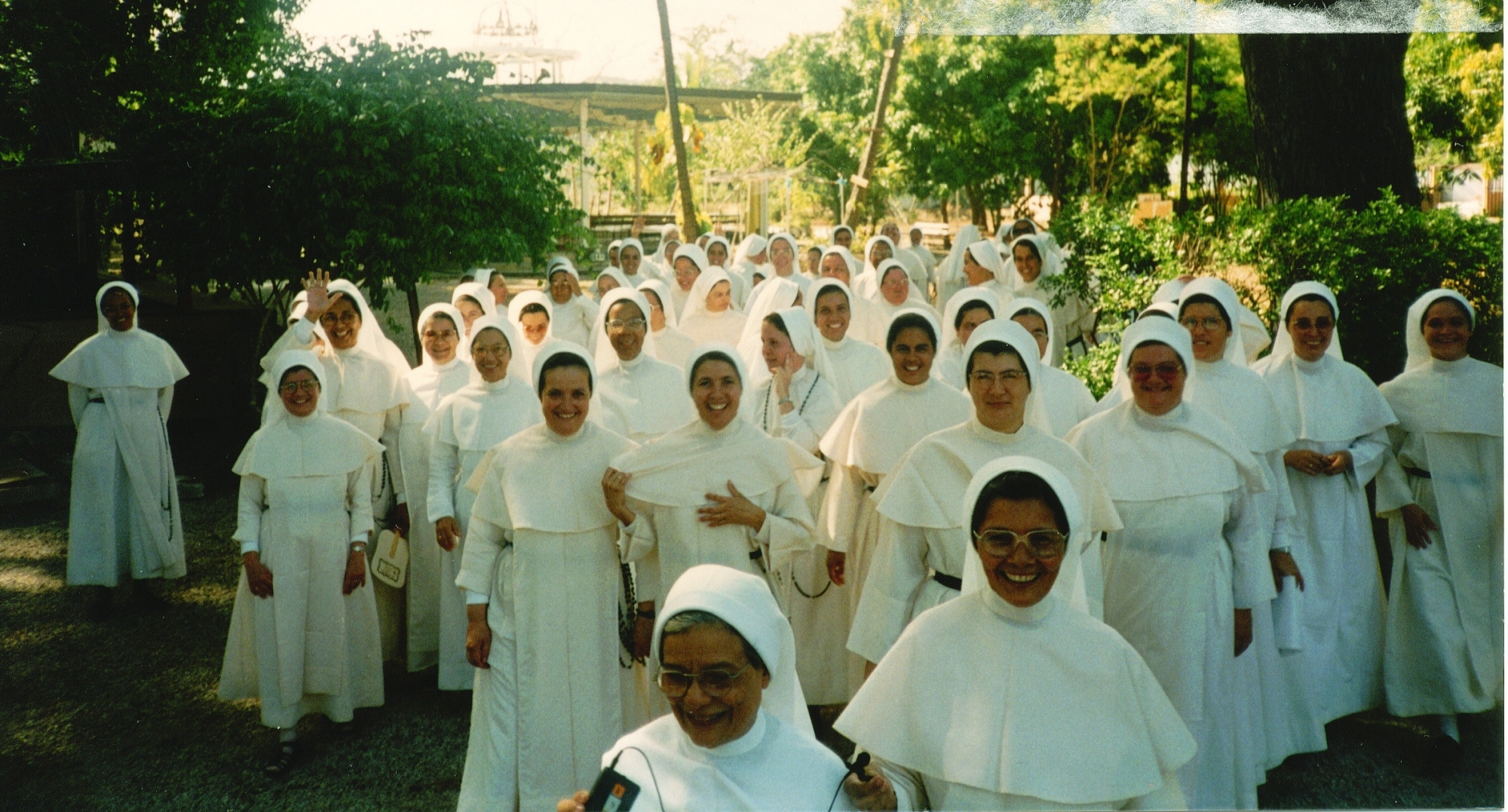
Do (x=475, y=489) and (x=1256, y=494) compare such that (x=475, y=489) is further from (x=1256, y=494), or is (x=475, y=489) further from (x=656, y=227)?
(x=656, y=227)

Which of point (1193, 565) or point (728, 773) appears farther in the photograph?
point (1193, 565)

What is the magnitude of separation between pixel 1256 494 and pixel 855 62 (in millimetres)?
7597

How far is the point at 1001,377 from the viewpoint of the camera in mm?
3828

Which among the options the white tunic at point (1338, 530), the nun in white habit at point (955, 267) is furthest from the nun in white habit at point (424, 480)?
the nun in white habit at point (955, 267)

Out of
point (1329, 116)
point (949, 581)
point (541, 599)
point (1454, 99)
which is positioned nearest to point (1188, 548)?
point (949, 581)

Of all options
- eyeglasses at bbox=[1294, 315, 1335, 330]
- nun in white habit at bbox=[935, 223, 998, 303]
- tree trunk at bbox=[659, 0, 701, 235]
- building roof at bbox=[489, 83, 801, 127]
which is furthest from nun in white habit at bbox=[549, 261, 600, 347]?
eyeglasses at bbox=[1294, 315, 1335, 330]

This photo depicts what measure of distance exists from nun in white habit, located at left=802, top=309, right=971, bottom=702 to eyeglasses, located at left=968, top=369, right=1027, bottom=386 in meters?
1.04

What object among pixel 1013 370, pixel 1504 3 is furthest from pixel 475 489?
pixel 1504 3

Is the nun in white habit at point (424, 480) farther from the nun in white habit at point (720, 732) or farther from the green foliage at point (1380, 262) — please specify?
the green foliage at point (1380, 262)

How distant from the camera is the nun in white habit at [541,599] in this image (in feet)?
13.9

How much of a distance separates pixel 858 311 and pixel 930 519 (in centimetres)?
612

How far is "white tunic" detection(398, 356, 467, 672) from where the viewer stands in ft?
19.3

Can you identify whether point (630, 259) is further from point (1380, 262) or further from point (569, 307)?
point (1380, 262)

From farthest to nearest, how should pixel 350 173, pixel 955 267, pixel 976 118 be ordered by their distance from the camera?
1. pixel 955 267
2. pixel 976 118
3. pixel 350 173
